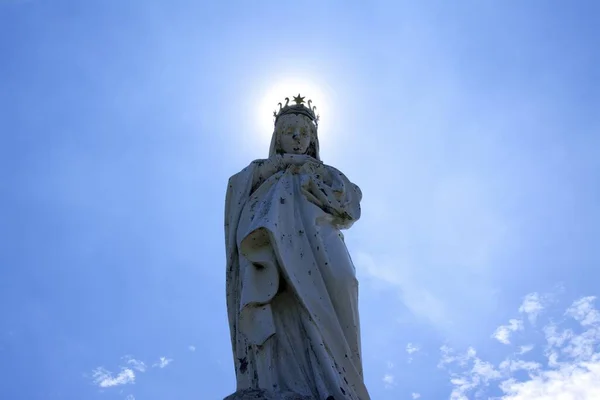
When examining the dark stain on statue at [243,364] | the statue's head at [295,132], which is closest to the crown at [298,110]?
the statue's head at [295,132]

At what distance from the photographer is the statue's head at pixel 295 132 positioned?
1099cm

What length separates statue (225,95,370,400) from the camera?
26.0 ft

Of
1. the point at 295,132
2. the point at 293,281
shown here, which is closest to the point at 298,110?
the point at 295,132

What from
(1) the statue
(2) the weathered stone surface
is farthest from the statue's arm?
(2) the weathered stone surface

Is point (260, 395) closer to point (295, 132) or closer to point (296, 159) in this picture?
point (296, 159)

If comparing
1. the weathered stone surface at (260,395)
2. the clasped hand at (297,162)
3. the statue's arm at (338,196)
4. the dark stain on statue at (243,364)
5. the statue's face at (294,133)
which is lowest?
the weathered stone surface at (260,395)

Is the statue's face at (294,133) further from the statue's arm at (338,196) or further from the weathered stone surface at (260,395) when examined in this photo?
the weathered stone surface at (260,395)

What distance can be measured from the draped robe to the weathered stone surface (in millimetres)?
315

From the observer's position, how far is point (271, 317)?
834 centimetres

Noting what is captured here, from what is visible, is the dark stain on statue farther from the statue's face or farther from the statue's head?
the statue's face

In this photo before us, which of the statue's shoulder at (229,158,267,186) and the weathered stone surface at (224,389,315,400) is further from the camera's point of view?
the statue's shoulder at (229,158,267,186)

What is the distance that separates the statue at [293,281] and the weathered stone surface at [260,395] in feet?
0.06

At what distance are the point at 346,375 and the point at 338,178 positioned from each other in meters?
3.00

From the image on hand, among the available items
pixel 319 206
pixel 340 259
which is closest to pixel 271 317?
pixel 340 259
